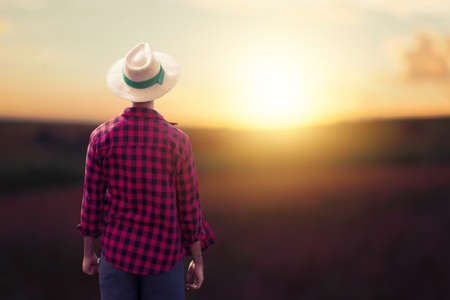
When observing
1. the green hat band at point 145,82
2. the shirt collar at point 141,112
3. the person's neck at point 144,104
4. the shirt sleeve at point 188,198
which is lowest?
the shirt sleeve at point 188,198

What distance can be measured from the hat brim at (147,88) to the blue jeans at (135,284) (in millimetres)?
588

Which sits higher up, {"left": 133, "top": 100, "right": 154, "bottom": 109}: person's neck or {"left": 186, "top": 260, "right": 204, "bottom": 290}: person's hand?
{"left": 133, "top": 100, "right": 154, "bottom": 109}: person's neck

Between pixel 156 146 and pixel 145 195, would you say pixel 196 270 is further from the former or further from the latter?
pixel 156 146

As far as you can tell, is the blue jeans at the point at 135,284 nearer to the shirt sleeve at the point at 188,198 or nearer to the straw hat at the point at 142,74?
the shirt sleeve at the point at 188,198

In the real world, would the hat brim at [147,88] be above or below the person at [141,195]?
above

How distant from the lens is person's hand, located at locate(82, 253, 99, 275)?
1.62m

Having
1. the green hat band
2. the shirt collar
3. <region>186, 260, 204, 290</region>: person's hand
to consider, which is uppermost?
the green hat band

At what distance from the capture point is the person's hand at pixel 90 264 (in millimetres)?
1616

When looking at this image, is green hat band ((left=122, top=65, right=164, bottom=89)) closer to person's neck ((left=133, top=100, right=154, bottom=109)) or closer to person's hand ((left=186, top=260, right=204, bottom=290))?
person's neck ((left=133, top=100, right=154, bottom=109))

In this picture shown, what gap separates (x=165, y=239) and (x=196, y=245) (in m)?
0.14

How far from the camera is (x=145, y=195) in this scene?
1490 mm

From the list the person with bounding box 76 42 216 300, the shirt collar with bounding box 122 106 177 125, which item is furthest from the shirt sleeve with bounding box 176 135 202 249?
the shirt collar with bounding box 122 106 177 125

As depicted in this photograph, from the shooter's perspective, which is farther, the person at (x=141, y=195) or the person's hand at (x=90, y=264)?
the person's hand at (x=90, y=264)

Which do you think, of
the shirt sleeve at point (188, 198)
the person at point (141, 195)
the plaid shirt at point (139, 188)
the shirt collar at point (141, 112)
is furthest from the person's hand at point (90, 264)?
the shirt collar at point (141, 112)
